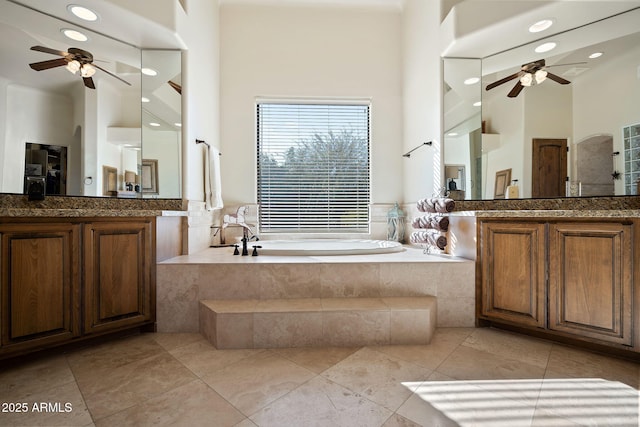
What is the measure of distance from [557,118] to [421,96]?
1253 millimetres

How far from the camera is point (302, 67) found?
136 inches

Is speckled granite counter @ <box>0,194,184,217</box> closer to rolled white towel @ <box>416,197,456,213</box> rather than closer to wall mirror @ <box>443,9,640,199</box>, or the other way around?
rolled white towel @ <box>416,197,456,213</box>

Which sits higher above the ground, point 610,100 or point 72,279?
point 610,100

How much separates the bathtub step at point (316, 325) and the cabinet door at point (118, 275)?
0.51m

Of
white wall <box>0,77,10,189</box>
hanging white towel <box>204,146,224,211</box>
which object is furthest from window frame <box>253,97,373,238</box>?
white wall <box>0,77,10,189</box>

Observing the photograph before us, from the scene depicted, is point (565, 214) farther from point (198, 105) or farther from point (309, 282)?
point (198, 105)

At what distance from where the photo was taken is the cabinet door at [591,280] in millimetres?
1538

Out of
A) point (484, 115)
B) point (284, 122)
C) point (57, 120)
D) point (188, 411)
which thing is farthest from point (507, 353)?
point (57, 120)

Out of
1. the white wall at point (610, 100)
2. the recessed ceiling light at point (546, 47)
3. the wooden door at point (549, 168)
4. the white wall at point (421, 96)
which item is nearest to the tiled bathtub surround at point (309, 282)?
the wooden door at point (549, 168)

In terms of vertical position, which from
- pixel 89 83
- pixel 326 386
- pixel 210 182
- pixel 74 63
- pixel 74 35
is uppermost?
pixel 74 35

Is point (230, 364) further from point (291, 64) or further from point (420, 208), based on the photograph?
point (291, 64)

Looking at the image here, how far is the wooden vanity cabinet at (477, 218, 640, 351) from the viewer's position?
5.08 ft

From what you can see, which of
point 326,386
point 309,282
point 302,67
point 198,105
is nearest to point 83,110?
point 198,105

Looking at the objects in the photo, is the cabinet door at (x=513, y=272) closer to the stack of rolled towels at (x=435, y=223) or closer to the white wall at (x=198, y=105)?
the stack of rolled towels at (x=435, y=223)
